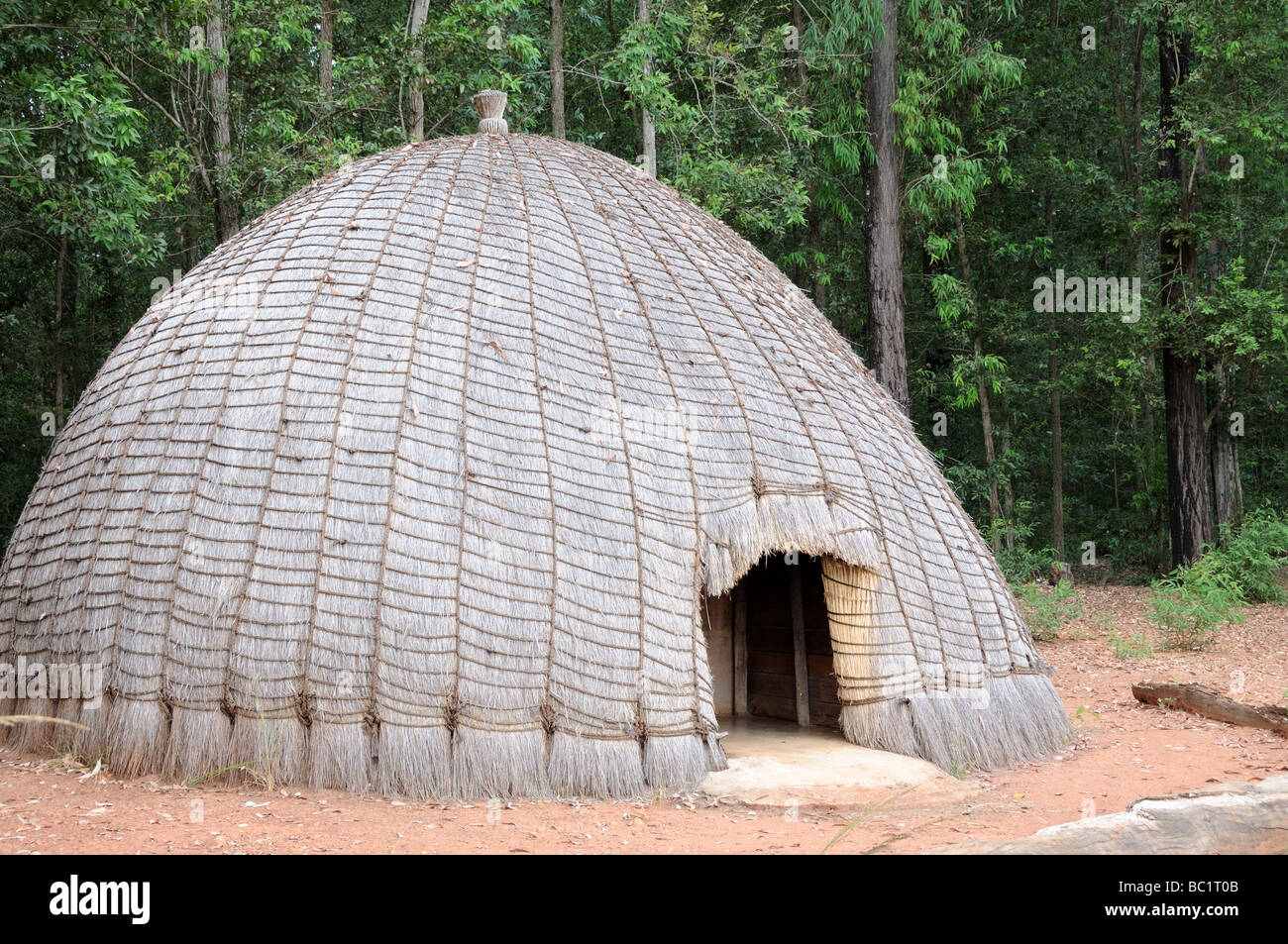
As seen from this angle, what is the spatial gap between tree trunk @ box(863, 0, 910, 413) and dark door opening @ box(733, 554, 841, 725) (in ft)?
22.3

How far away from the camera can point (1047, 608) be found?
1495 cm

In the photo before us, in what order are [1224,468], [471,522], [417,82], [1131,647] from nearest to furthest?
[471,522], [1131,647], [417,82], [1224,468]

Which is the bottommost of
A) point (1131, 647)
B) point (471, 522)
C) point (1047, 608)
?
point (1131, 647)

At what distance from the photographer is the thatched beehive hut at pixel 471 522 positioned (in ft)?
21.4

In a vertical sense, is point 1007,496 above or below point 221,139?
below

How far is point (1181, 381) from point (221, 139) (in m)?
15.0

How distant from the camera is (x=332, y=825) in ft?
19.1

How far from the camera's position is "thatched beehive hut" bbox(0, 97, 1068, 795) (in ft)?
21.4

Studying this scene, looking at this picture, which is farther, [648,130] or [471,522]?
[648,130]

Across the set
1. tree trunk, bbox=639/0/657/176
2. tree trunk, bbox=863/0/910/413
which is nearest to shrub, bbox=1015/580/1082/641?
tree trunk, bbox=863/0/910/413

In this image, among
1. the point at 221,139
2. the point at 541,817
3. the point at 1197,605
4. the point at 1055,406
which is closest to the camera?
the point at 541,817

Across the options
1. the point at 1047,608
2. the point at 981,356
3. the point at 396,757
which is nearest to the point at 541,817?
the point at 396,757

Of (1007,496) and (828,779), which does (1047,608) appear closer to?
(1007,496)

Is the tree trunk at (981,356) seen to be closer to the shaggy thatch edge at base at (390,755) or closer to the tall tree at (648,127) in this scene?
the tall tree at (648,127)
